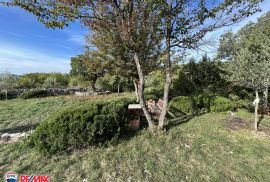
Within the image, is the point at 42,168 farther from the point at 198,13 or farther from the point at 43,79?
the point at 43,79

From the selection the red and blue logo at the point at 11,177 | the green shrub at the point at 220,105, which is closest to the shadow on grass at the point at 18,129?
the red and blue logo at the point at 11,177

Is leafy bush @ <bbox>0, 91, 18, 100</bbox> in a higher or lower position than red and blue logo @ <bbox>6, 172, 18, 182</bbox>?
higher

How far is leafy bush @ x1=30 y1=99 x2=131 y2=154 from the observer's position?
3.71 metres

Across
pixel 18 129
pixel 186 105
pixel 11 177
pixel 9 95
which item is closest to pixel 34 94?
pixel 9 95

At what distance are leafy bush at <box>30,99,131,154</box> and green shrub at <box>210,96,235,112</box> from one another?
196 inches

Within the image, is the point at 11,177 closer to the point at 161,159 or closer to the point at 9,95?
the point at 161,159

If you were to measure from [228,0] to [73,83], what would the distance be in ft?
59.2

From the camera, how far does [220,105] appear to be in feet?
25.8

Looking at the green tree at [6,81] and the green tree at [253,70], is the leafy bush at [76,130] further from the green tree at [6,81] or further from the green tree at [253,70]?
the green tree at [6,81]

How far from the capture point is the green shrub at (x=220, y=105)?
781cm

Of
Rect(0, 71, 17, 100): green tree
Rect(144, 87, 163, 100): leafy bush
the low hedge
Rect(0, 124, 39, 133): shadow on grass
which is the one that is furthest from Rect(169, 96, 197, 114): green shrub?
Rect(0, 71, 17, 100): green tree

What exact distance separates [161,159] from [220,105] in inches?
202

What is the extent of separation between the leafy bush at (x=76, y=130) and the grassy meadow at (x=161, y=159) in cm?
20

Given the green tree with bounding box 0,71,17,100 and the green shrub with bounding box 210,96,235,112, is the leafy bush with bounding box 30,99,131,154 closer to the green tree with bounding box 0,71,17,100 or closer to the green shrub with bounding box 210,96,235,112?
the green shrub with bounding box 210,96,235,112
